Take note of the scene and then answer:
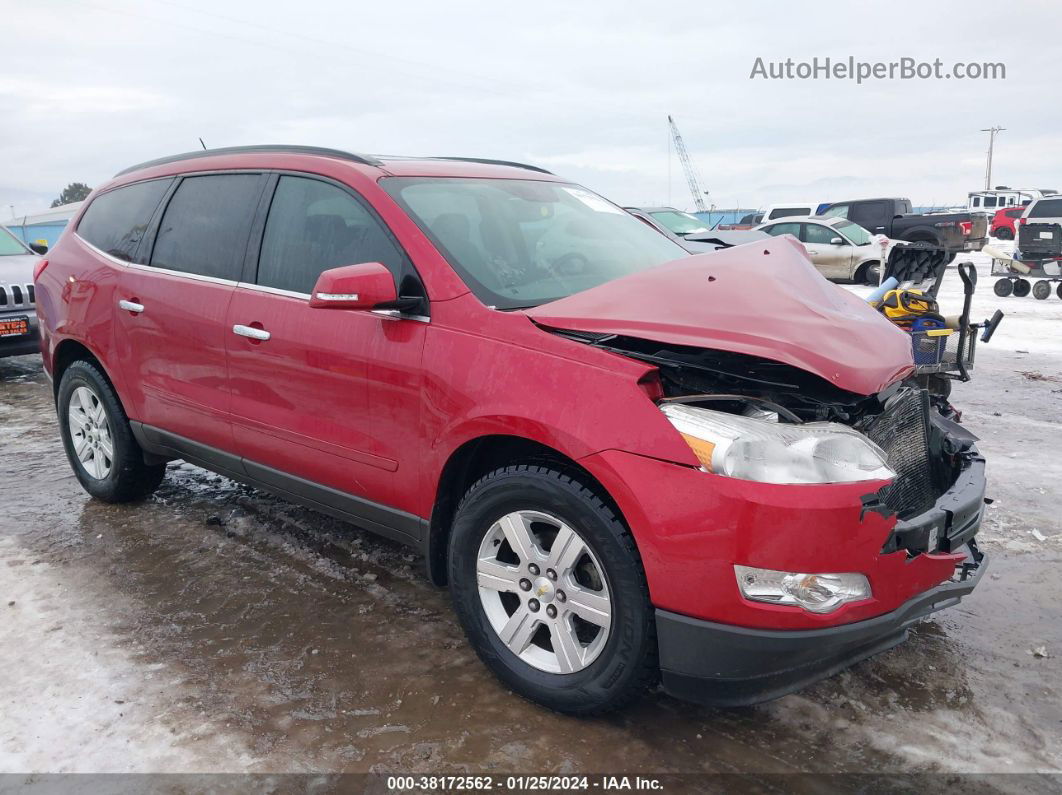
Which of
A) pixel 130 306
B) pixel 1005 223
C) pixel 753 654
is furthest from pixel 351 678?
pixel 1005 223

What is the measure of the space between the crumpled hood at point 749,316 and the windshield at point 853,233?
54.4 ft

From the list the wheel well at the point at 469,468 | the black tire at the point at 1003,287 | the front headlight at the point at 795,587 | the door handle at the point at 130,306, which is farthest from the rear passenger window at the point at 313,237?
the black tire at the point at 1003,287

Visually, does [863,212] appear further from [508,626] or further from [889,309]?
[508,626]

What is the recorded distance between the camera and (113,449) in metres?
4.65

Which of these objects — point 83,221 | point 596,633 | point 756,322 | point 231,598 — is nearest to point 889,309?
point 756,322

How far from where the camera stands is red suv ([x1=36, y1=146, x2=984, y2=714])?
7.72 ft

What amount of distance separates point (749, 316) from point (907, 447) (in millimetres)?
830

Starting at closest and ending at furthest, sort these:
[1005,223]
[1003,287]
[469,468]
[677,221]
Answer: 1. [469,468]
2. [1003,287]
3. [677,221]
4. [1005,223]

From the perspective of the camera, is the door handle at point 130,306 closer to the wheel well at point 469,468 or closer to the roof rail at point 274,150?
the roof rail at point 274,150

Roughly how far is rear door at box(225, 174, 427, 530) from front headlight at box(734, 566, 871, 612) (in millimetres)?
1265

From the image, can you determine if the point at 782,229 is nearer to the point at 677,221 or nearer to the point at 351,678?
the point at 677,221

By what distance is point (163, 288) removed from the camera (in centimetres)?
406

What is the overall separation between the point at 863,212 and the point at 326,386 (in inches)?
939

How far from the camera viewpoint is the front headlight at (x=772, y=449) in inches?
91.4
